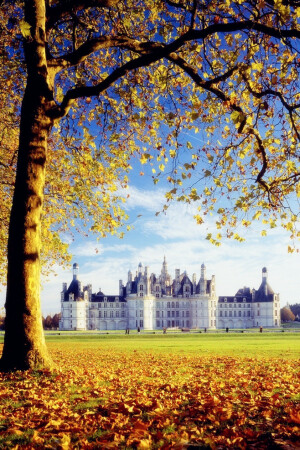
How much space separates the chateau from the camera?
10469 cm

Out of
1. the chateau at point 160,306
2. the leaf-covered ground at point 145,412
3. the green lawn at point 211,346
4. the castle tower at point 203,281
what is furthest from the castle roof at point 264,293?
the leaf-covered ground at point 145,412

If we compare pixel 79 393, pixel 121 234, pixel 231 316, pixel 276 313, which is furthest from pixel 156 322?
pixel 79 393

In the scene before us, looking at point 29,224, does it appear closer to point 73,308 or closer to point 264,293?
point 73,308

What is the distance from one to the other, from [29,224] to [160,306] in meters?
103

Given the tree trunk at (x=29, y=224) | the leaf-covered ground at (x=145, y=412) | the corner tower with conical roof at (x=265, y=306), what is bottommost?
the corner tower with conical roof at (x=265, y=306)

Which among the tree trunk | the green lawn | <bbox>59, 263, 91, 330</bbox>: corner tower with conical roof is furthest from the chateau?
the tree trunk

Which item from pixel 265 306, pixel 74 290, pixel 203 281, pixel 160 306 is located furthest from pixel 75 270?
pixel 265 306

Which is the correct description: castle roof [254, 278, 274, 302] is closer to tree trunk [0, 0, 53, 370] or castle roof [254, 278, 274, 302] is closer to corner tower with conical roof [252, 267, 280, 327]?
corner tower with conical roof [252, 267, 280, 327]

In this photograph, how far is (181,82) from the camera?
38.3ft

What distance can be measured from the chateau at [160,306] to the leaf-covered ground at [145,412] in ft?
320

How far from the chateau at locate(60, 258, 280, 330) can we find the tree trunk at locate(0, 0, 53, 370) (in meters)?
96.4

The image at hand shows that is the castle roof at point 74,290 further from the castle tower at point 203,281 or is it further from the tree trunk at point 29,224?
the tree trunk at point 29,224

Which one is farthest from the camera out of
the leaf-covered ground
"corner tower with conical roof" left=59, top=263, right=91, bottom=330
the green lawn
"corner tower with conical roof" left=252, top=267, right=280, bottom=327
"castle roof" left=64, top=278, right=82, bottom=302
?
"corner tower with conical roof" left=252, top=267, right=280, bottom=327

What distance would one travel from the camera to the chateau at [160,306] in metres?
105
